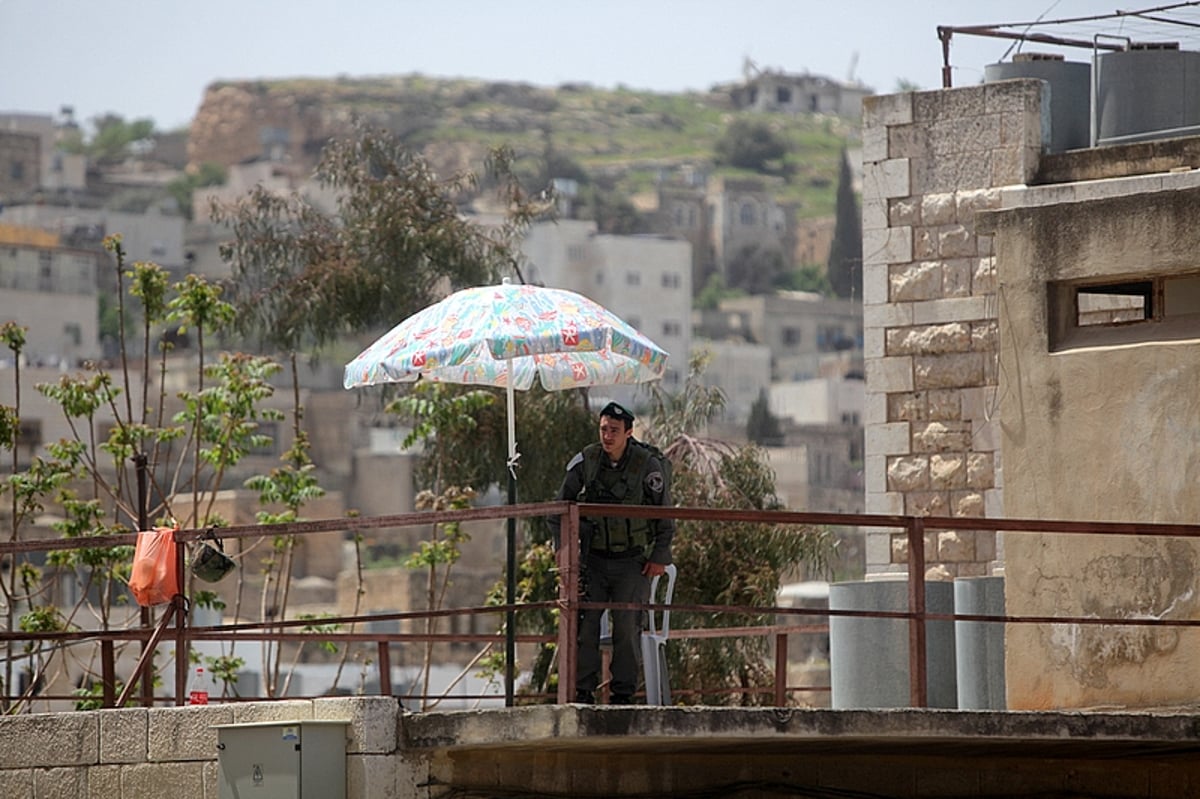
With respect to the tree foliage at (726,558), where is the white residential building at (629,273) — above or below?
above

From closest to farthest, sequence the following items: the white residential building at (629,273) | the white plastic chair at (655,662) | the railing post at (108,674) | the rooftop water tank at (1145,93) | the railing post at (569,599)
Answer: the railing post at (569,599), the white plastic chair at (655,662), the railing post at (108,674), the rooftop water tank at (1145,93), the white residential building at (629,273)

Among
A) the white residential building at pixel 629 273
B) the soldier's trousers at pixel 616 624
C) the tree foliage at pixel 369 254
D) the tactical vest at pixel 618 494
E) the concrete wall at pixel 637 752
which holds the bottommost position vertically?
the concrete wall at pixel 637 752

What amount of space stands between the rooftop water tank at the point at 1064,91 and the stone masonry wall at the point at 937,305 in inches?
19.5

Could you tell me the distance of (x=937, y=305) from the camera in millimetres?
17062

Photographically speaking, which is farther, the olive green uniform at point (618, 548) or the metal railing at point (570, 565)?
the olive green uniform at point (618, 548)

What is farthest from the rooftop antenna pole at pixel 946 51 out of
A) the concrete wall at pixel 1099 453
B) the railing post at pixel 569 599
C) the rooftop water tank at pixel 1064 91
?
the railing post at pixel 569 599

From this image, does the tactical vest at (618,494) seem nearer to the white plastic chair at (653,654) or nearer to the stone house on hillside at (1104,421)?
the white plastic chair at (653,654)

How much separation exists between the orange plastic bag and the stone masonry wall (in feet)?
21.1

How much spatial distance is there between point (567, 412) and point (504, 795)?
1230 cm

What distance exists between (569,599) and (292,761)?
1507 millimetres

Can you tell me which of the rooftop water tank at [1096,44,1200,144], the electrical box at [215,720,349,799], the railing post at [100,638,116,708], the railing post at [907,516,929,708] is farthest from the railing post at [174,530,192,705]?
the rooftop water tank at [1096,44,1200,144]

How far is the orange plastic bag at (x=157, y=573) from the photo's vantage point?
12211 mm

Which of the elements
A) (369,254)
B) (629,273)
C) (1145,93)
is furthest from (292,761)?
(629,273)

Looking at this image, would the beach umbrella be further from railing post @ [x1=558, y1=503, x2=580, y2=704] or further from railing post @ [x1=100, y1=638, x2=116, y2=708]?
railing post @ [x1=100, y1=638, x2=116, y2=708]
